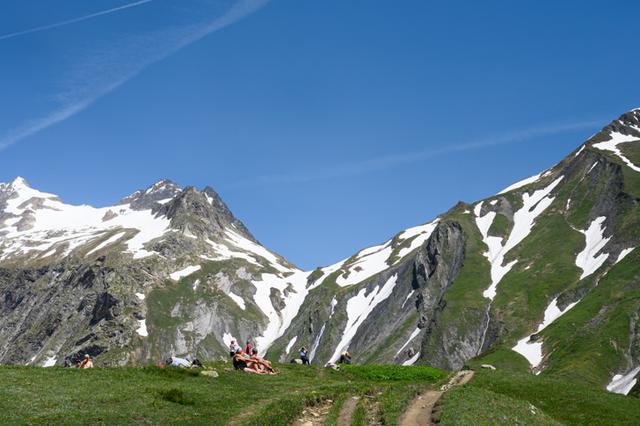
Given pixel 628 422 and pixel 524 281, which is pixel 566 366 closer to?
pixel 524 281

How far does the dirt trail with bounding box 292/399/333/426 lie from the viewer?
36.3m

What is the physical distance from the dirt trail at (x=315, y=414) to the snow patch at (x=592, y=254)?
504 ft

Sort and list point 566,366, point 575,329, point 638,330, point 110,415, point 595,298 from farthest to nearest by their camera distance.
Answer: point 595,298 → point 575,329 → point 638,330 → point 566,366 → point 110,415

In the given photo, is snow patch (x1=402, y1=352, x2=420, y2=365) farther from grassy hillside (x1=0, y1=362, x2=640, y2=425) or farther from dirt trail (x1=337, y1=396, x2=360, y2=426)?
dirt trail (x1=337, y1=396, x2=360, y2=426)

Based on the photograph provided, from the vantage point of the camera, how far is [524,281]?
190 m

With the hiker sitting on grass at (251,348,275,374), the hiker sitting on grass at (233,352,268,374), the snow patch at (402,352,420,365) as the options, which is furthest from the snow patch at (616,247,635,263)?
the hiker sitting on grass at (233,352,268,374)

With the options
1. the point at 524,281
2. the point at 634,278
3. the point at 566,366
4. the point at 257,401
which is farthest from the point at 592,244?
the point at 257,401

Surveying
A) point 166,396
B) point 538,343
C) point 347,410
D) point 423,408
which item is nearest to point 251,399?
point 166,396

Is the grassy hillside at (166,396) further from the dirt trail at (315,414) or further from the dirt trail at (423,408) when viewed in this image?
the dirt trail at (423,408)

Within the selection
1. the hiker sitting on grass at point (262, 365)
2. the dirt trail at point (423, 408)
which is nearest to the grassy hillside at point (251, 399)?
the dirt trail at point (423, 408)

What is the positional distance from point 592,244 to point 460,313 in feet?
150

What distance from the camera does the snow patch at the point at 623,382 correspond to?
107625mm

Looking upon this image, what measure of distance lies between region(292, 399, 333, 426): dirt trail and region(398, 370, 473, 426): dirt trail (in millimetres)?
4810

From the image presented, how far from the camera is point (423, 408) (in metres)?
39.5
